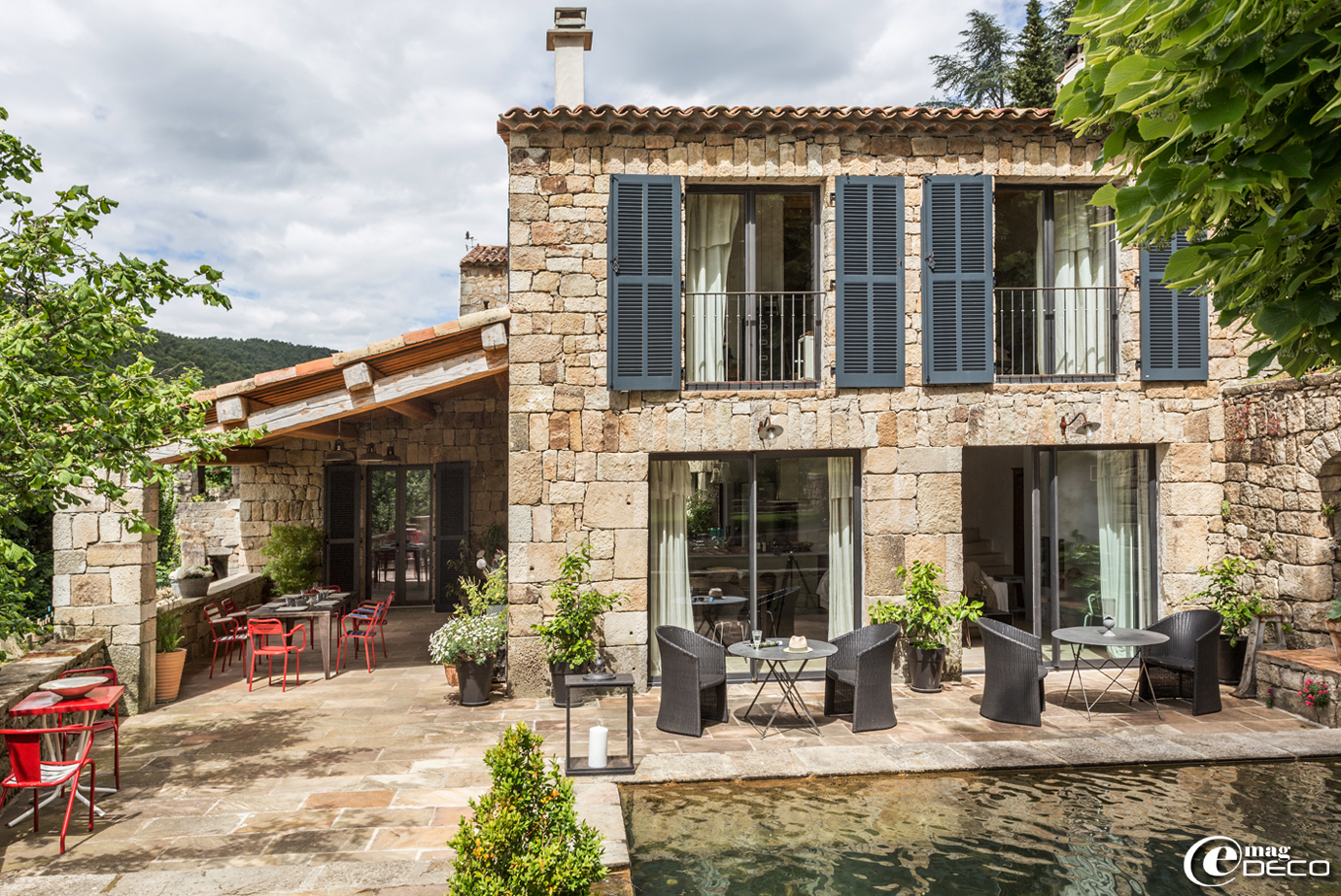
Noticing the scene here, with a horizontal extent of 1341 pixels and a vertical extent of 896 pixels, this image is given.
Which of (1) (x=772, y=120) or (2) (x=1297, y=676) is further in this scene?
(1) (x=772, y=120)

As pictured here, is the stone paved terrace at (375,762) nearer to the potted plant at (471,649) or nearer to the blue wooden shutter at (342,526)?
the potted plant at (471,649)

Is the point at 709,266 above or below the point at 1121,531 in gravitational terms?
above

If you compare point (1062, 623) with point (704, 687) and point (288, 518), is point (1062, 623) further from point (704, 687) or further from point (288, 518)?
point (288, 518)

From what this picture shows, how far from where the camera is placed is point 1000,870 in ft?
12.1

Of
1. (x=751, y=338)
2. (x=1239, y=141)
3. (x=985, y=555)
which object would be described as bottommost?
(x=985, y=555)

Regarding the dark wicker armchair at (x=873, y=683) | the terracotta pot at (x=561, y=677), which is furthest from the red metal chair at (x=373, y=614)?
the dark wicker armchair at (x=873, y=683)

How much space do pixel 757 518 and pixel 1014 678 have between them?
2.47m

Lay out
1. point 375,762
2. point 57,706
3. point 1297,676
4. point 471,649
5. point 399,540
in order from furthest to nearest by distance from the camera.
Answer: point 399,540 < point 471,649 < point 1297,676 < point 375,762 < point 57,706

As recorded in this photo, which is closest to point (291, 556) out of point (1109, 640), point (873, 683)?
point (873, 683)

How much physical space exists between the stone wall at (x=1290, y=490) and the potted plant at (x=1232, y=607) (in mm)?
156

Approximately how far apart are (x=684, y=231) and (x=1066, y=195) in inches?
146

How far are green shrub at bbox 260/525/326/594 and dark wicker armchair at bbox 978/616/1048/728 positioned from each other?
352 inches

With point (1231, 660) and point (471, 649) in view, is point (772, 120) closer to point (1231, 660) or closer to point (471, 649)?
point (471, 649)

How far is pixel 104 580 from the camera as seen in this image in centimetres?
638
